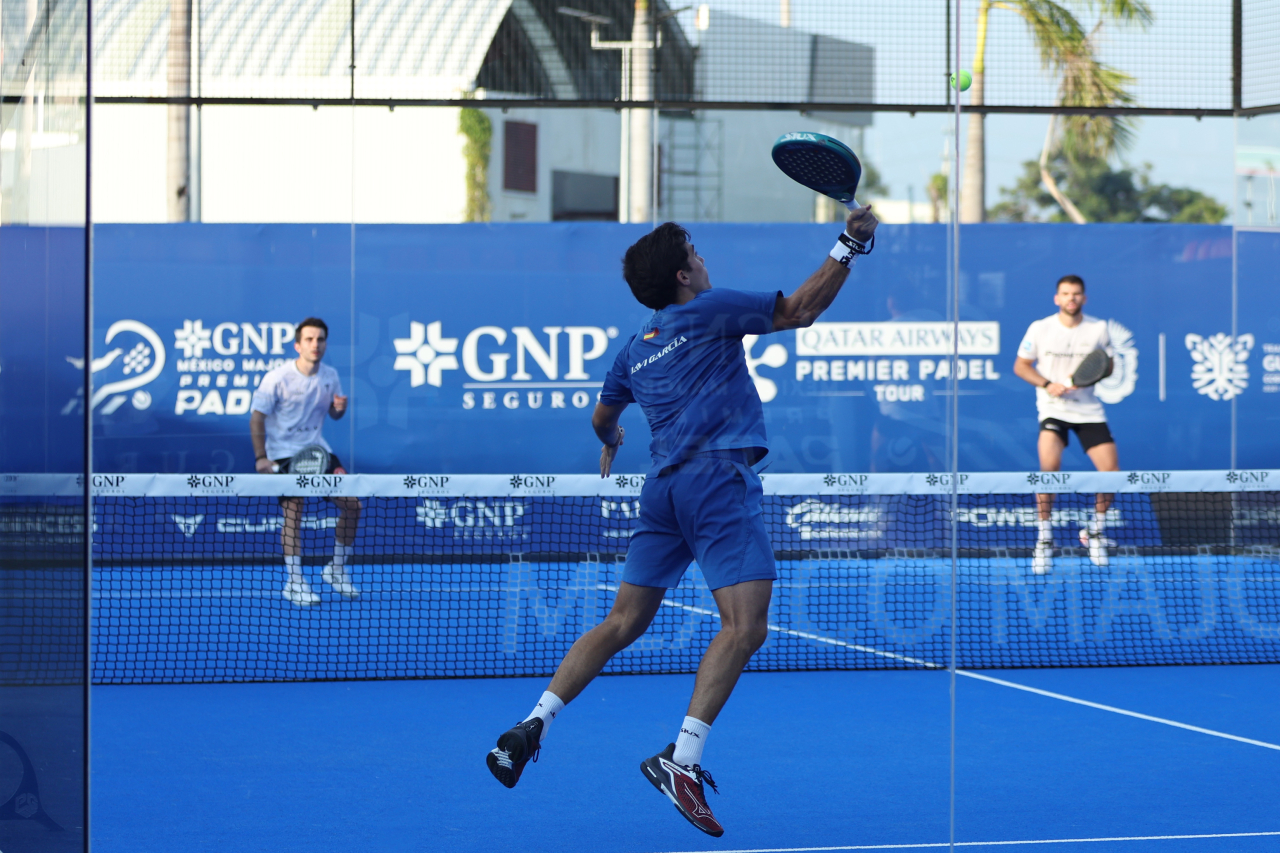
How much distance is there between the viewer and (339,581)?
7.93 m

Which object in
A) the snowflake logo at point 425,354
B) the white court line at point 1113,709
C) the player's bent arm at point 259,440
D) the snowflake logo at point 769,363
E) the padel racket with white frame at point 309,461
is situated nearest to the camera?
the white court line at point 1113,709

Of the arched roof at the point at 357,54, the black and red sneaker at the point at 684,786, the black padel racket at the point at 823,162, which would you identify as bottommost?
the black and red sneaker at the point at 684,786

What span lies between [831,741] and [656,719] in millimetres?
701

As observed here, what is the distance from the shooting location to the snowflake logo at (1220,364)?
10.0 metres

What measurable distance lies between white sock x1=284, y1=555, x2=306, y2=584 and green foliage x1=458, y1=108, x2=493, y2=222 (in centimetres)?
308

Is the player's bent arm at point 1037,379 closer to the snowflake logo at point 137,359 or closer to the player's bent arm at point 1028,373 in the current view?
the player's bent arm at point 1028,373

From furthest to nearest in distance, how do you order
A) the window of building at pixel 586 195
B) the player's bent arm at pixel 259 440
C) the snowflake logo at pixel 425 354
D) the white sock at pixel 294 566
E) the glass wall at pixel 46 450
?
1. the window of building at pixel 586 195
2. the snowflake logo at pixel 425 354
3. the player's bent arm at pixel 259 440
4. the white sock at pixel 294 566
5. the glass wall at pixel 46 450

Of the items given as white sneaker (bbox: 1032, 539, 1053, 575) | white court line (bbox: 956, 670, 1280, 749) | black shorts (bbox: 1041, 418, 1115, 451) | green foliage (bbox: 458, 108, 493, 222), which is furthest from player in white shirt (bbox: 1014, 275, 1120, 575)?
green foliage (bbox: 458, 108, 493, 222)

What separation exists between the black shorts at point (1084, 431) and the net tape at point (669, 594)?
1.65 ft

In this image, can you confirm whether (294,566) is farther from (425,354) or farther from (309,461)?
(425,354)

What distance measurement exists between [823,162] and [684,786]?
4.84 ft

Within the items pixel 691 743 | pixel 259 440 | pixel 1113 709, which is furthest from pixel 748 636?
pixel 259 440

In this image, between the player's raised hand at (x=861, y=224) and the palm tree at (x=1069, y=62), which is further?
the palm tree at (x=1069, y=62)

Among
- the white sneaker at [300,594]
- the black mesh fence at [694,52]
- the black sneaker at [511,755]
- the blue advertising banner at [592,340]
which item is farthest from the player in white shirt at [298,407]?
the black sneaker at [511,755]
